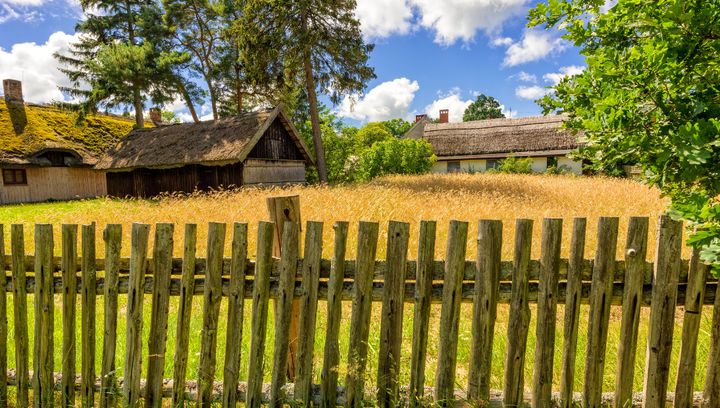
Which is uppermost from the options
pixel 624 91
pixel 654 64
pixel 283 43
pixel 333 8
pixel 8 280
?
pixel 333 8

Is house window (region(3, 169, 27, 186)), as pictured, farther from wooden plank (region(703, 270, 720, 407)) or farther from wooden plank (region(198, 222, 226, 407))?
wooden plank (region(703, 270, 720, 407))

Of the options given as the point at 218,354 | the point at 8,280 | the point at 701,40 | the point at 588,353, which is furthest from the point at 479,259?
the point at 8,280

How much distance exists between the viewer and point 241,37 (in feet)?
55.1

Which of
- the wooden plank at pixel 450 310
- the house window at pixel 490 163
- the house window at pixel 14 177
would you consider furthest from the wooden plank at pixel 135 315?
the house window at pixel 490 163

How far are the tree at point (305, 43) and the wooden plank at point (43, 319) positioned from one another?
15729 mm

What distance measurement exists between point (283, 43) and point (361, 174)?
984 cm

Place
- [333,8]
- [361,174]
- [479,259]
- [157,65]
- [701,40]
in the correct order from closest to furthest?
1. [701,40]
2. [479,259]
3. [333,8]
4. [157,65]
5. [361,174]

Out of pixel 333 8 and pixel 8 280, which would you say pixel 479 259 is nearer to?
pixel 8 280

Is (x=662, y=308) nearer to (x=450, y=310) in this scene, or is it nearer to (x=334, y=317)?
(x=450, y=310)

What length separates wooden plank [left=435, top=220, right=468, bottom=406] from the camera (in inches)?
81.1

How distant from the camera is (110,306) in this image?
7.82 feet

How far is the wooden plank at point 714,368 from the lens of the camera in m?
2.01

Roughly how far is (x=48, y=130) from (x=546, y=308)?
2835 cm

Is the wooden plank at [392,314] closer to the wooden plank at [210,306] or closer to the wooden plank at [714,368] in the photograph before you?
the wooden plank at [210,306]
